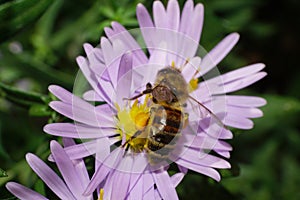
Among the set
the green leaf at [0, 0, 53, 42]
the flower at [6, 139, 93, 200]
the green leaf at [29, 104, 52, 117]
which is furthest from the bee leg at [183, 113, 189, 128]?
the green leaf at [0, 0, 53, 42]

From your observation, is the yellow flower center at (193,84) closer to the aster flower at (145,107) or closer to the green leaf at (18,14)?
the aster flower at (145,107)

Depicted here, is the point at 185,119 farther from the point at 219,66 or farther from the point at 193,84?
the point at 219,66

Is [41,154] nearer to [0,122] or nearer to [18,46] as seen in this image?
[0,122]

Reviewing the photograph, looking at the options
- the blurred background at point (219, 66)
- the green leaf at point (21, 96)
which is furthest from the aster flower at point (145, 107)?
the green leaf at point (21, 96)

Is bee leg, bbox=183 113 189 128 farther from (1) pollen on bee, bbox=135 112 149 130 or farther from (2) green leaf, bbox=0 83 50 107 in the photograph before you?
(2) green leaf, bbox=0 83 50 107

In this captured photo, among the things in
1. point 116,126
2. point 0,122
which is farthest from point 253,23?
point 116,126

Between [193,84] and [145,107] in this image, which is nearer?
[145,107]

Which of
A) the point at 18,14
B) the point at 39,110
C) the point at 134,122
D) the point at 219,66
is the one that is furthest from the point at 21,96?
the point at 219,66
